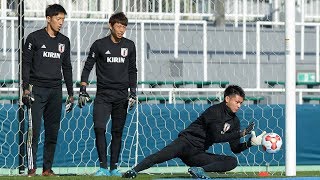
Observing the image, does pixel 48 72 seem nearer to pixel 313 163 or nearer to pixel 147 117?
pixel 147 117

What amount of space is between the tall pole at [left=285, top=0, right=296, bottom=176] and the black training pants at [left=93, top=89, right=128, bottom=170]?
189cm

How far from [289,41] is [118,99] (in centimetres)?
206

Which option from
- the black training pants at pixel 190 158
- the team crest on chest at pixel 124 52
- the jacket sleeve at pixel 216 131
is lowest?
the black training pants at pixel 190 158

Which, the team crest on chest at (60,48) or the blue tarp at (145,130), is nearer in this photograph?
the team crest on chest at (60,48)

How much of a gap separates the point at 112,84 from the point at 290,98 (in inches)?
80.3

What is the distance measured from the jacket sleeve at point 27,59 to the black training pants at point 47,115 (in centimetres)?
22

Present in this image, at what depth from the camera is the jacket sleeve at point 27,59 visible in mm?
11688

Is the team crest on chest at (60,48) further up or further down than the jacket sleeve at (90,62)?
further up

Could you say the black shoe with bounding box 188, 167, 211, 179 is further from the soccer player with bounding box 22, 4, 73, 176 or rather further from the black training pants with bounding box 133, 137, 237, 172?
the soccer player with bounding box 22, 4, 73, 176

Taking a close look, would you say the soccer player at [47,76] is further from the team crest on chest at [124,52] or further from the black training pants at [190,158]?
the black training pants at [190,158]

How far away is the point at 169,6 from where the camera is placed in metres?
17.0

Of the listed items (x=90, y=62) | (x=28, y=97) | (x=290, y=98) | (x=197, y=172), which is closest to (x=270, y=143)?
(x=290, y=98)

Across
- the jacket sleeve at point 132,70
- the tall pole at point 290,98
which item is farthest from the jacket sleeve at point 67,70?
the tall pole at point 290,98

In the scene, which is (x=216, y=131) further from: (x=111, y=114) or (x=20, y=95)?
(x=20, y=95)
